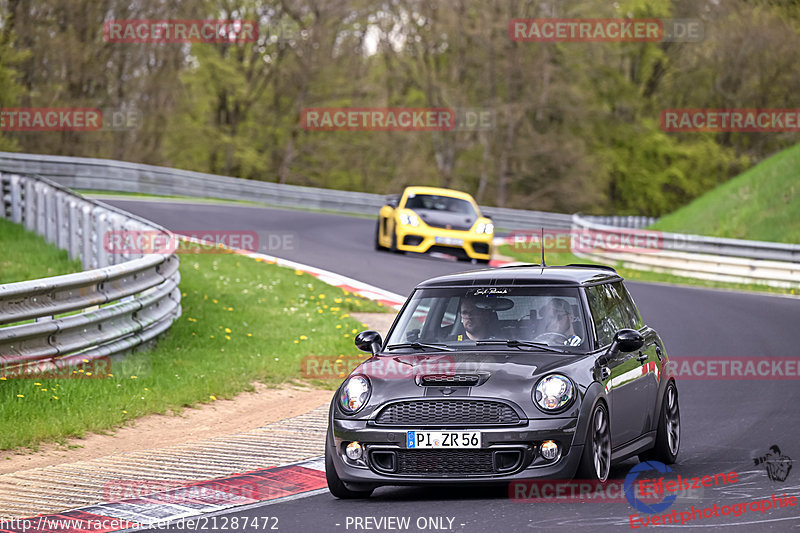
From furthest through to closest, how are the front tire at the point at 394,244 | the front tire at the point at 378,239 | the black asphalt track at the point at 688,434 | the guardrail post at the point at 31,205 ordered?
the front tire at the point at 378,239 → the front tire at the point at 394,244 → the guardrail post at the point at 31,205 → the black asphalt track at the point at 688,434

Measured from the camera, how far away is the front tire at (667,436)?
8.63m

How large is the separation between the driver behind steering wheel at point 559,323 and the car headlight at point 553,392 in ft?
2.34

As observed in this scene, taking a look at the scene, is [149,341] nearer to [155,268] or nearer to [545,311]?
[155,268]

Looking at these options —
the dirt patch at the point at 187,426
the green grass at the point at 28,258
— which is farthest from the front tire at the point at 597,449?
the green grass at the point at 28,258

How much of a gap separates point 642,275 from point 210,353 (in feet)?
49.9

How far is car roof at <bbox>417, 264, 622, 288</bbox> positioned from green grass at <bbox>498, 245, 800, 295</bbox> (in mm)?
13914

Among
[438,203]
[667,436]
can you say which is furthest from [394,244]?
[667,436]

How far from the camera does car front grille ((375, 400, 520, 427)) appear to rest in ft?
A: 23.0

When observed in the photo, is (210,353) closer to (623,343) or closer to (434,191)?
(623,343)

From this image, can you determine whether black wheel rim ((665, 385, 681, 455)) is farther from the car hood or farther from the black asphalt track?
the car hood

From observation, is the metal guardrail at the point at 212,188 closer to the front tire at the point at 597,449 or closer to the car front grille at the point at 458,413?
the front tire at the point at 597,449

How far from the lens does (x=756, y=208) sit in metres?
31.4

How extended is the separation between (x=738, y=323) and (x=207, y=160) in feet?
140

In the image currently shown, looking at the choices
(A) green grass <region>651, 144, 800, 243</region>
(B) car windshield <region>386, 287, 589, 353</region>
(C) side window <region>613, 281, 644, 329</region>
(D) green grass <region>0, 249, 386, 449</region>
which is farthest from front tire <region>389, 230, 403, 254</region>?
(B) car windshield <region>386, 287, 589, 353</region>
